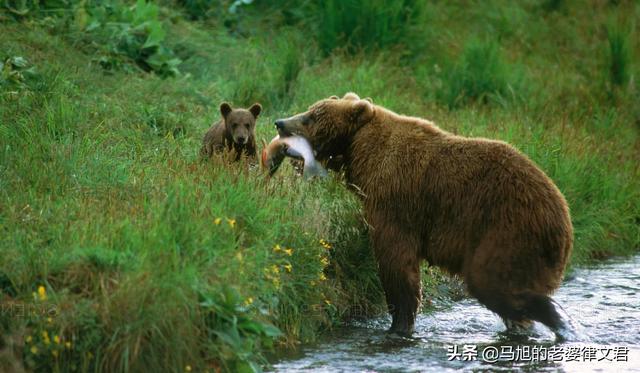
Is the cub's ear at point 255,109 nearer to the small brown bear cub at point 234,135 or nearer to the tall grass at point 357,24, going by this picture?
the small brown bear cub at point 234,135

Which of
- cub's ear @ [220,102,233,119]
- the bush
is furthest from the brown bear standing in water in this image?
the bush

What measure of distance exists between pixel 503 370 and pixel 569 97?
7823 mm

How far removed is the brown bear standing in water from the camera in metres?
6.83

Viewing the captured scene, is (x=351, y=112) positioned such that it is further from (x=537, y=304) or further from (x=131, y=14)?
(x=131, y=14)

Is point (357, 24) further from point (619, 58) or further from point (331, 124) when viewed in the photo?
point (331, 124)

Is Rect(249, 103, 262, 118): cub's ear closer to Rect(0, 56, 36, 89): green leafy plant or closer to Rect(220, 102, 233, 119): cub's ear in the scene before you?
Rect(220, 102, 233, 119): cub's ear

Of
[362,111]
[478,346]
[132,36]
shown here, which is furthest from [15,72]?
[478,346]

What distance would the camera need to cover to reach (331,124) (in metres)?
7.86

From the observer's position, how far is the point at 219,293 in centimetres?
595

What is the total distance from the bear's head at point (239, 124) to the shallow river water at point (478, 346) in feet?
7.28

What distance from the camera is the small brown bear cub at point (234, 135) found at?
920cm

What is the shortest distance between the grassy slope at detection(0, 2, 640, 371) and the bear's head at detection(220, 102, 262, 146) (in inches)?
17.6

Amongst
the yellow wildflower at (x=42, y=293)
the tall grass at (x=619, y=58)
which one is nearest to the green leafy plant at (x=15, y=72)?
the yellow wildflower at (x=42, y=293)

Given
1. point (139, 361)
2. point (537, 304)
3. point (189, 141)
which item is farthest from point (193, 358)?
point (189, 141)
